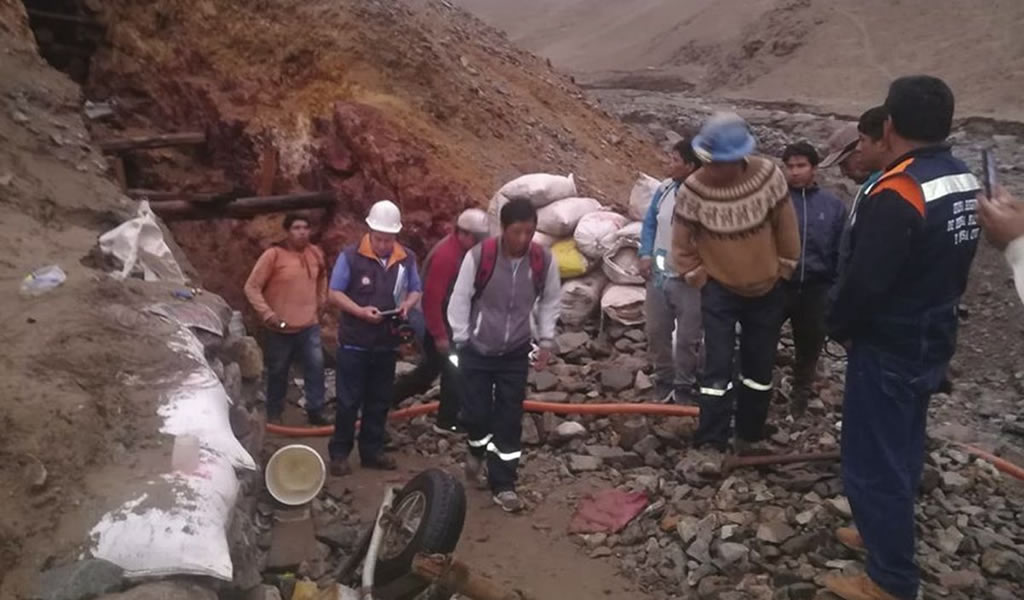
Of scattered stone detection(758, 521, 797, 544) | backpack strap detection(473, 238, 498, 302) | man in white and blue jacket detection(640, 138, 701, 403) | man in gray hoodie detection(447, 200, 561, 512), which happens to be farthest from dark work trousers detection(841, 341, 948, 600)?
man in white and blue jacket detection(640, 138, 701, 403)

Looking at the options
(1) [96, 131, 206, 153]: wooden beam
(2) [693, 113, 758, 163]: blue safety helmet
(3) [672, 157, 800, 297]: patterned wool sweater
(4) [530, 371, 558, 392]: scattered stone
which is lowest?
(4) [530, 371, 558, 392]: scattered stone

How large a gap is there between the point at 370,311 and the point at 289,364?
1.48m

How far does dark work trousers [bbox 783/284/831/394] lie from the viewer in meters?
5.80

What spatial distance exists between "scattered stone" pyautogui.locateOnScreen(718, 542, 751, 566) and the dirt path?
Answer: 1.31 ft

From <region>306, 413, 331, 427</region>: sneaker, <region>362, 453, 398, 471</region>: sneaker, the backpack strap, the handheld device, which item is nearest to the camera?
the handheld device

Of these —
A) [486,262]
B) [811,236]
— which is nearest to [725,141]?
[811,236]

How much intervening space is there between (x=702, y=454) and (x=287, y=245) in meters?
3.09

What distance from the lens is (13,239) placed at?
500cm

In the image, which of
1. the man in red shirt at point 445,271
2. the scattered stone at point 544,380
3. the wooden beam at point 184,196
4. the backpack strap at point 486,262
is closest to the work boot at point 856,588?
the backpack strap at point 486,262

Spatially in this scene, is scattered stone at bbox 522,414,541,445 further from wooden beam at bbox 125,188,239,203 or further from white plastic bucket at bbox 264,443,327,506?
wooden beam at bbox 125,188,239,203

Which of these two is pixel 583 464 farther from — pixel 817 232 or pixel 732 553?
pixel 817 232

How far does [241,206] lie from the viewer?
850 centimetres

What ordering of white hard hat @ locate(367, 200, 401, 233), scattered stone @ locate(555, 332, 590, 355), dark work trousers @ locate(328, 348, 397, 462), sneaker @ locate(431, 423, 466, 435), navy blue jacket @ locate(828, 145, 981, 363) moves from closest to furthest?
Answer: navy blue jacket @ locate(828, 145, 981, 363) → white hard hat @ locate(367, 200, 401, 233) → dark work trousers @ locate(328, 348, 397, 462) → sneaker @ locate(431, 423, 466, 435) → scattered stone @ locate(555, 332, 590, 355)

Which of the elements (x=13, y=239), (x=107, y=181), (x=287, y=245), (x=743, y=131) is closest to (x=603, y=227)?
(x=287, y=245)
